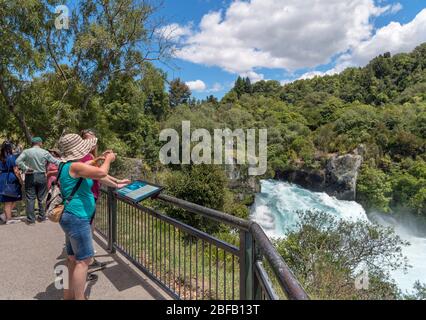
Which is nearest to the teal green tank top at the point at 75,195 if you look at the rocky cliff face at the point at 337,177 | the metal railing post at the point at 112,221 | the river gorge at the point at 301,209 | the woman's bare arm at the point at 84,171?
the woman's bare arm at the point at 84,171

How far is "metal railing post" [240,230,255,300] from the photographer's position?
2150 mm

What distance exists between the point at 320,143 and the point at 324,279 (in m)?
35.8

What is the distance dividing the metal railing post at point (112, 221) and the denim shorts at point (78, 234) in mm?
1865

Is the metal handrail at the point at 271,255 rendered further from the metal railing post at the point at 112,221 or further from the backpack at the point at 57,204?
the metal railing post at the point at 112,221

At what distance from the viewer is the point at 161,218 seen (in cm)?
333

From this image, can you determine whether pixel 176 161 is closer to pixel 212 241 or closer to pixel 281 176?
pixel 281 176

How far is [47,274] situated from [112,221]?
104cm

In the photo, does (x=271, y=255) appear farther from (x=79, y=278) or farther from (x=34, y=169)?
(x=34, y=169)

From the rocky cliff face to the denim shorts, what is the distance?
3462 centimetres

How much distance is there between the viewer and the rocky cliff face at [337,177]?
33.7 meters

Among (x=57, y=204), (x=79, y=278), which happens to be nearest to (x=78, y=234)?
(x=79, y=278)

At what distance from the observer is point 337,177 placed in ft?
113
